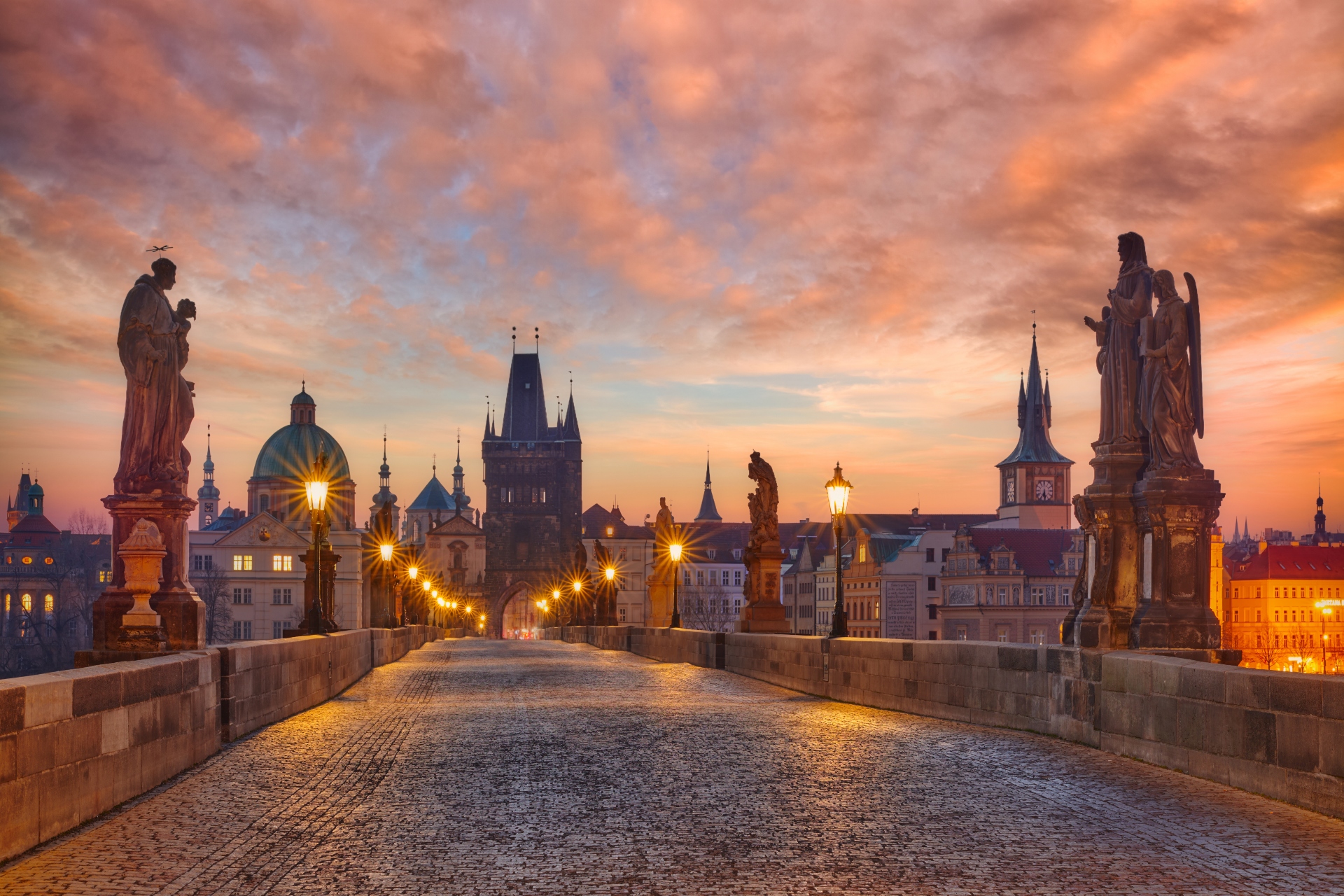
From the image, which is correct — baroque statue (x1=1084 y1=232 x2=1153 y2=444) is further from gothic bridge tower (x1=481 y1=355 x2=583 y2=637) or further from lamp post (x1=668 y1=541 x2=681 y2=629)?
gothic bridge tower (x1=481 y1=355 x2=583 y2=637)

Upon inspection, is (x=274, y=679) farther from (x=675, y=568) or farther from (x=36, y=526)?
(x=36, y=526)

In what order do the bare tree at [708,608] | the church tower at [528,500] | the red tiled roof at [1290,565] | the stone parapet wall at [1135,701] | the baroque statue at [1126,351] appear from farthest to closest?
the church tower at [528,500]
the bare tree at [708,608]
the red tiled roof at [1290,565]
the baroque statue at [1126,351]
the stone parapet wall at [1135,701]

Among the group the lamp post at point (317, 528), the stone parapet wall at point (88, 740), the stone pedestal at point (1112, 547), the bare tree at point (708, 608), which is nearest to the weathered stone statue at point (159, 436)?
the stone parapet wall at point (88, 740)

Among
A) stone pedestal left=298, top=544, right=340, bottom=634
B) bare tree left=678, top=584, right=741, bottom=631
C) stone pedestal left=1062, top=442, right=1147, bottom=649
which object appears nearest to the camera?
stone pedestal left=1062, top=442, right=1147, bottom=649

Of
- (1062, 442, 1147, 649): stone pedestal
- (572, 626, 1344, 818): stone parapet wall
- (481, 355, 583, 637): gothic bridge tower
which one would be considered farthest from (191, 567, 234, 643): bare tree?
(1062, 442, 1147, 649): stone pedestal

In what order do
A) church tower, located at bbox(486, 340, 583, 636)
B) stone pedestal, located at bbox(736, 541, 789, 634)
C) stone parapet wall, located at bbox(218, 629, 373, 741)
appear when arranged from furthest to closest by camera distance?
church tower, located at bbox(486, 340, 583, 636) → stone pedestal, located at bbox(736, 541, 789, 634) → stone parapet wall, located at bbox(218, 629, 373, 741)

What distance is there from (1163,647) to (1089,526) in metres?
1.63

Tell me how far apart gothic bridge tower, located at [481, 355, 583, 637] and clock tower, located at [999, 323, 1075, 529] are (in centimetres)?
5415

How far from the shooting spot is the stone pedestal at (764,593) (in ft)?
96.3

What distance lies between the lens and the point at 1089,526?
1385cm

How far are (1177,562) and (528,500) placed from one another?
15676cm

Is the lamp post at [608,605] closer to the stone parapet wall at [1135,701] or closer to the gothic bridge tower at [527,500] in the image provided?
the stone parapet wall at [1135,701]

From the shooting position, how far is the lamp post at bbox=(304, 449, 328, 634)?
2367cm

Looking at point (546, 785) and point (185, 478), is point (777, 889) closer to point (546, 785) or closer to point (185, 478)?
point (546, 785)
